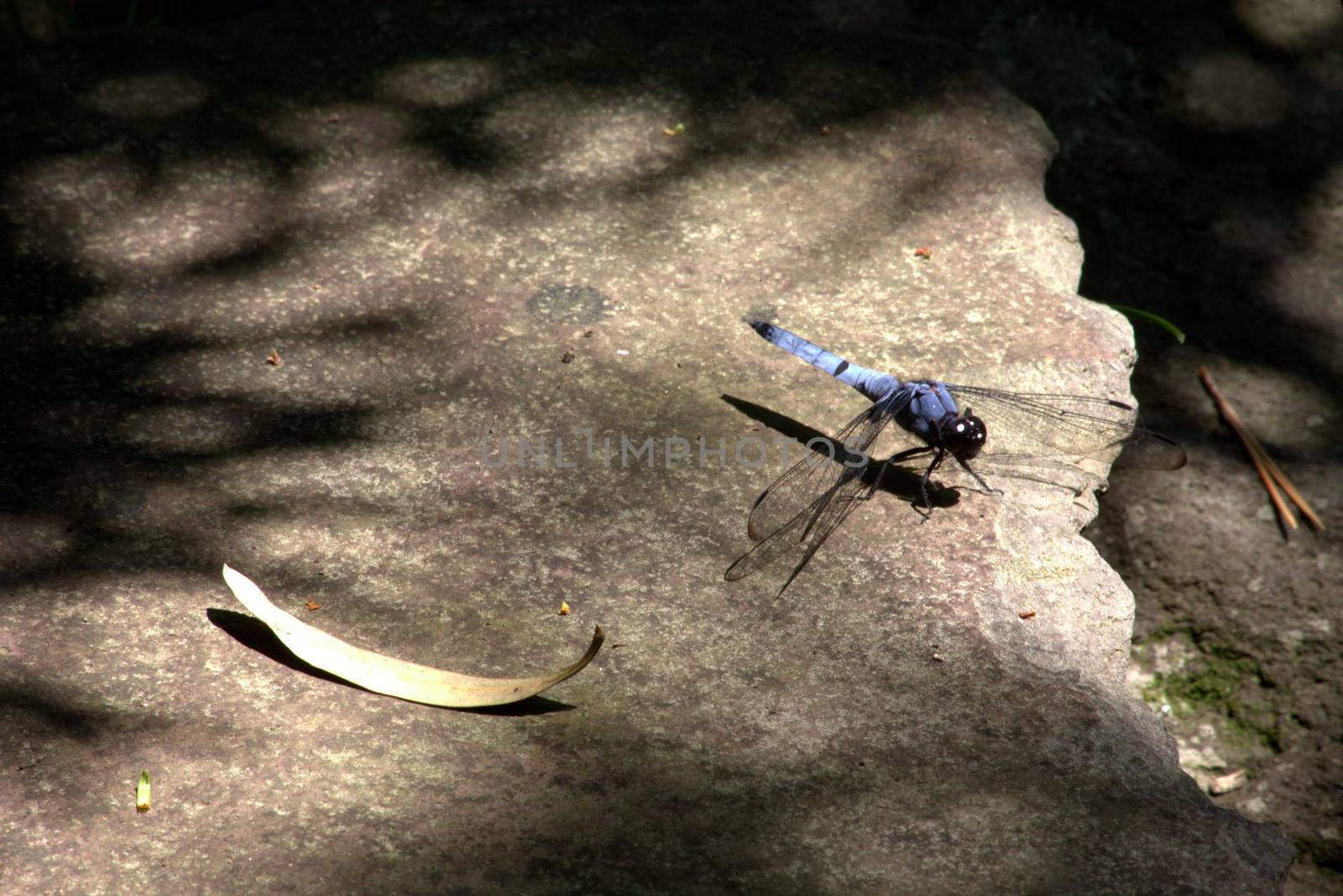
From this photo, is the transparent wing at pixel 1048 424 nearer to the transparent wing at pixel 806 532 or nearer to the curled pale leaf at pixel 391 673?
the transparent wing at pixel 806 532

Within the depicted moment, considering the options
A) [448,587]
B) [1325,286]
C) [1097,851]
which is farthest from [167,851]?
[1325,286]

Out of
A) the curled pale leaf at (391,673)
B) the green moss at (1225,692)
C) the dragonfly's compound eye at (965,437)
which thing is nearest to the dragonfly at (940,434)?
the dragonfly's compound eye at (965,437)

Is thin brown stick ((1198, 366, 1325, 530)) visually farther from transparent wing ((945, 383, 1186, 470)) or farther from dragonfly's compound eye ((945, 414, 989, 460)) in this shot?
dragonfly's compound eye ((945, 414, 989, 460))

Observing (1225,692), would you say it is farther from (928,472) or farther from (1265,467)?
(928,472)

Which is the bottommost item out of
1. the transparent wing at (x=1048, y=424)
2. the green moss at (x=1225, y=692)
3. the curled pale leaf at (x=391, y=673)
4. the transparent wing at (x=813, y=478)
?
the green moss at (x=1225, y=692)

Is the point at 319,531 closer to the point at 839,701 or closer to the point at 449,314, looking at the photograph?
the point at 449,314

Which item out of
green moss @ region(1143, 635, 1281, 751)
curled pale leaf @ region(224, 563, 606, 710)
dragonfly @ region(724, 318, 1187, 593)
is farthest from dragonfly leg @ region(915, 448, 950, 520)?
green moss @ region(1143, 635, 1281, 751)
